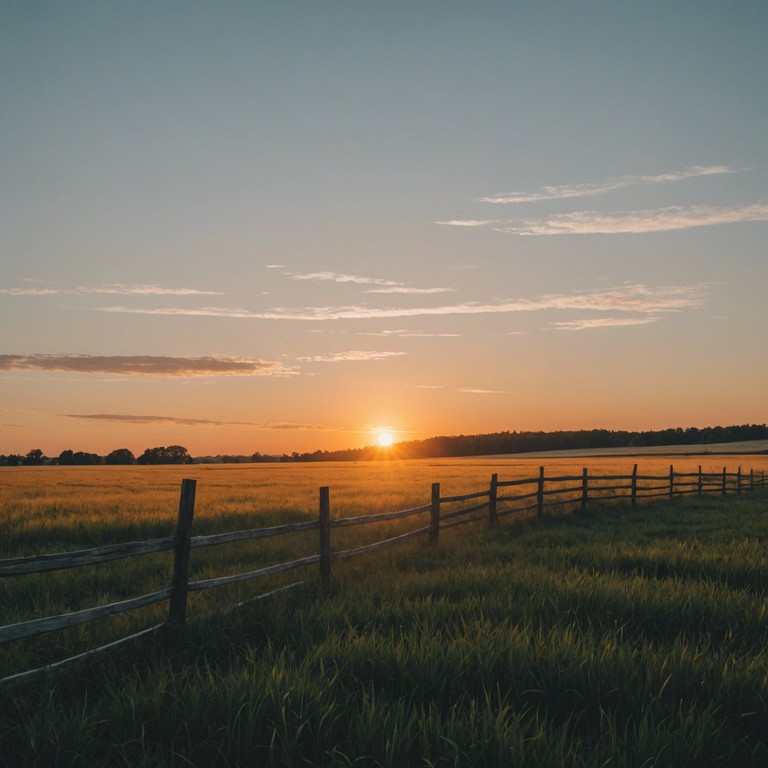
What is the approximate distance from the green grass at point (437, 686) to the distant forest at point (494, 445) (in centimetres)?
11884

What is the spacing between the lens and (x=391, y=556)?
35.0 feet

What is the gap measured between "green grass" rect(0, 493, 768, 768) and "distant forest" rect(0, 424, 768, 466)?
11884 cm

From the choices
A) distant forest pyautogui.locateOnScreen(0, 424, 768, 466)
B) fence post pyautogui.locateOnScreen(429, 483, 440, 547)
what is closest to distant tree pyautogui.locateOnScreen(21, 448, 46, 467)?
distant forest pyautogui.locateOnScreen(0, 424, 768, 466)

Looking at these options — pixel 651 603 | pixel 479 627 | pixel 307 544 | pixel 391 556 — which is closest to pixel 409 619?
pixel 479 627

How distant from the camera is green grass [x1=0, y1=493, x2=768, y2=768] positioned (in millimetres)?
3842

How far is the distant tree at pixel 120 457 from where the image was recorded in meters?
121

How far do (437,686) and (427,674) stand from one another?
6.0 inches

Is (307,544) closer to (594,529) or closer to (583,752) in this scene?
(594,529)

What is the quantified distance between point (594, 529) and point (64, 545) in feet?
39.8

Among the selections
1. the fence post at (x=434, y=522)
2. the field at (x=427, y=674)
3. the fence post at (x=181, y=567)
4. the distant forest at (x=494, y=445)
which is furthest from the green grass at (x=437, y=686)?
the distant forest at (x=494, y=445)

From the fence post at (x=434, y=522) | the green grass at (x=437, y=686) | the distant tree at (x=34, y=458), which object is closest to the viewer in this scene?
the green grass at (x=437, y=686)

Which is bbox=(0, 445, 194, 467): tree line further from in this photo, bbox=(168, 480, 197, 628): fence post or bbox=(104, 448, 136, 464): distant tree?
bbox=(168, 480, 197, 628): fence post

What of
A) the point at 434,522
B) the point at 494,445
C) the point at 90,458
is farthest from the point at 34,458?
the point at 434,522

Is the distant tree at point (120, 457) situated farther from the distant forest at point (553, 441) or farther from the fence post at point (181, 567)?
the fence post at point (181, 567)
